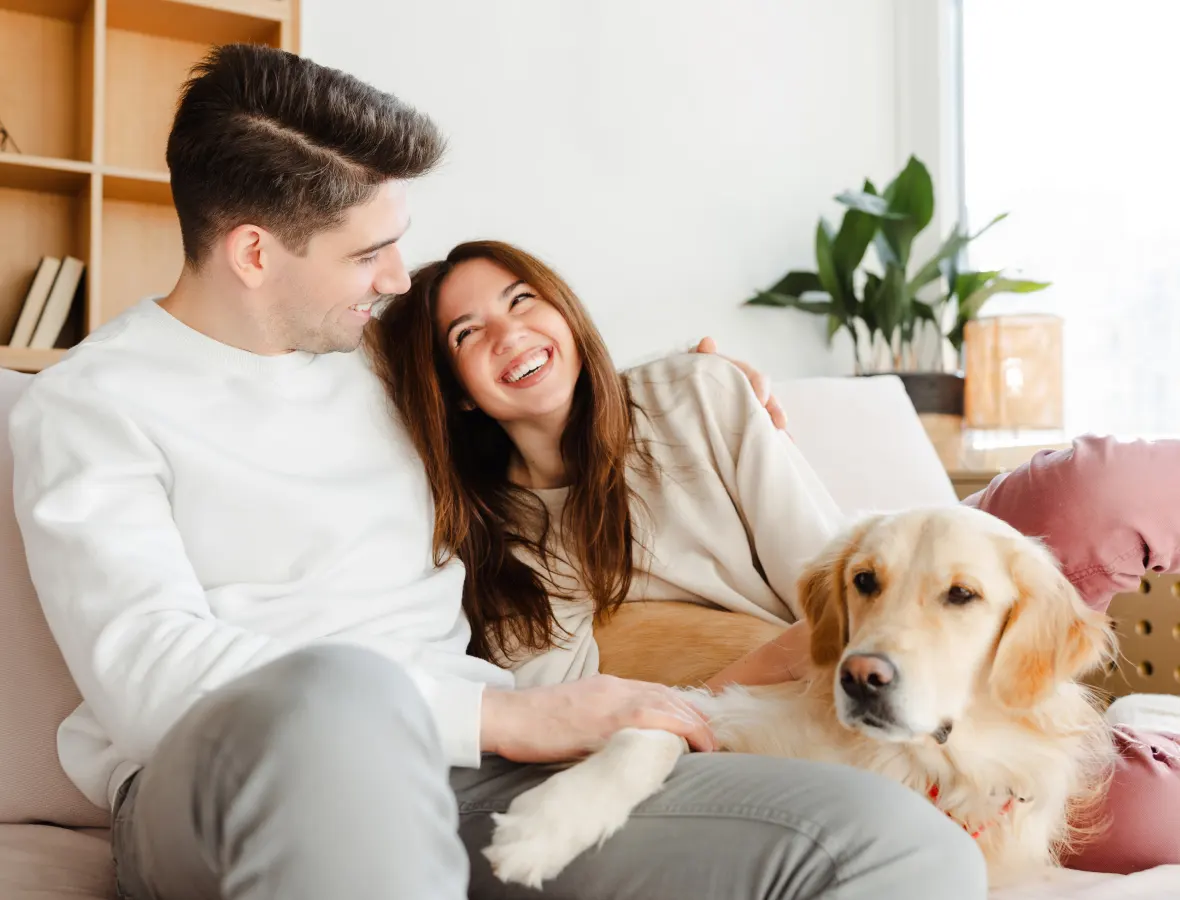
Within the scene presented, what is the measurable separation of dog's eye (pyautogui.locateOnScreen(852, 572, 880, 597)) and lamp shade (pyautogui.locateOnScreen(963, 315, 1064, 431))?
7.16 ft

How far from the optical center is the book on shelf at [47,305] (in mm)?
2803

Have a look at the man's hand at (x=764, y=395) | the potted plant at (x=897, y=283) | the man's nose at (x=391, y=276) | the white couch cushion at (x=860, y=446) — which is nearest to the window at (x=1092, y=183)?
the potted plant at (x=897, y=283)

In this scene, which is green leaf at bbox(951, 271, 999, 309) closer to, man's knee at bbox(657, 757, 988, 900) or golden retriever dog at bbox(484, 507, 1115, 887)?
golden retriever dog at bbox(484, 507, 1115, 887)

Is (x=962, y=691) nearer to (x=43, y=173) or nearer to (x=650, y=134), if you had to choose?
(x=43, y=173)

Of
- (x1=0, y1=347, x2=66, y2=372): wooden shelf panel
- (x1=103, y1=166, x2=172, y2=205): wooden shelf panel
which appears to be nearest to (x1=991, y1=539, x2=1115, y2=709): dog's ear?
(x1=103, y1=166, x2=172, y2=205): wooden shelf panel

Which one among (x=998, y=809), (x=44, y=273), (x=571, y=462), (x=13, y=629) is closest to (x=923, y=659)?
(x=998, y=809)

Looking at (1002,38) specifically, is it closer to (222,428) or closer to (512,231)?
(512,231)

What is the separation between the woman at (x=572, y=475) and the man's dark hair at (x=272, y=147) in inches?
12.0

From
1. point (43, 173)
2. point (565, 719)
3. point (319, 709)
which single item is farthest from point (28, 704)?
point (43, 173)

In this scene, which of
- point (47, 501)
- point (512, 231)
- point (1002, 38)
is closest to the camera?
point (47, 501)

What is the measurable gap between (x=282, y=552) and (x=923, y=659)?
0.75 meters

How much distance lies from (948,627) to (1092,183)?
2.77 m

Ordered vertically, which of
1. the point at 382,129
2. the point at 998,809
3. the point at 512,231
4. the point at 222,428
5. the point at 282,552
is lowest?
the point at 998,809

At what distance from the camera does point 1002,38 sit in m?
3.81
